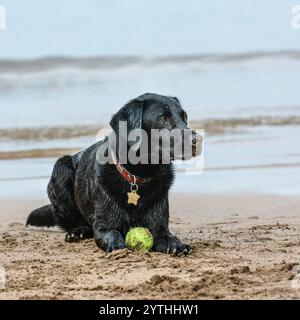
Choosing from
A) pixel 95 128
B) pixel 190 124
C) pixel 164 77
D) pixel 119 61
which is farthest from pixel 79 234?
pixel 119 61

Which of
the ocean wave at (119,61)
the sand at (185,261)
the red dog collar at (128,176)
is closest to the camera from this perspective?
the sand at (185,261)

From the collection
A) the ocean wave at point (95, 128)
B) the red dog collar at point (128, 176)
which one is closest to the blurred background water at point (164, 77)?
the ocean wave at point (95, 128)

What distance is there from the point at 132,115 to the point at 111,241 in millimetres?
982

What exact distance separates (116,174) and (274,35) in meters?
22.1

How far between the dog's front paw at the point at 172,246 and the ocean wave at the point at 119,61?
1853 cm

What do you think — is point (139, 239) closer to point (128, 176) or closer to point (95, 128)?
point (128, 176)

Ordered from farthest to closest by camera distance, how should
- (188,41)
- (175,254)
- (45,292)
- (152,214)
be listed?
(188,41) → (152,214) → (175,254) → (45,292)

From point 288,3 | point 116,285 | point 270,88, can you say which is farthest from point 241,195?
point 288,3

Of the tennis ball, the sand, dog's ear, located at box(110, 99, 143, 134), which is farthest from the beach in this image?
dog's ear, located at box(110, 99, 143, 134)

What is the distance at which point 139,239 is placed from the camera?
6.93 metres

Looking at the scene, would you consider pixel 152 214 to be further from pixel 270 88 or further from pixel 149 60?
pixel 149 60

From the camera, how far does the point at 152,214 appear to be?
23.8 ft

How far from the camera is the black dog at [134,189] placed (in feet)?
23.0

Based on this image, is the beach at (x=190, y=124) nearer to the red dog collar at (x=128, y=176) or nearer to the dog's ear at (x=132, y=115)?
the red dog collar at (x=128, y=176)
